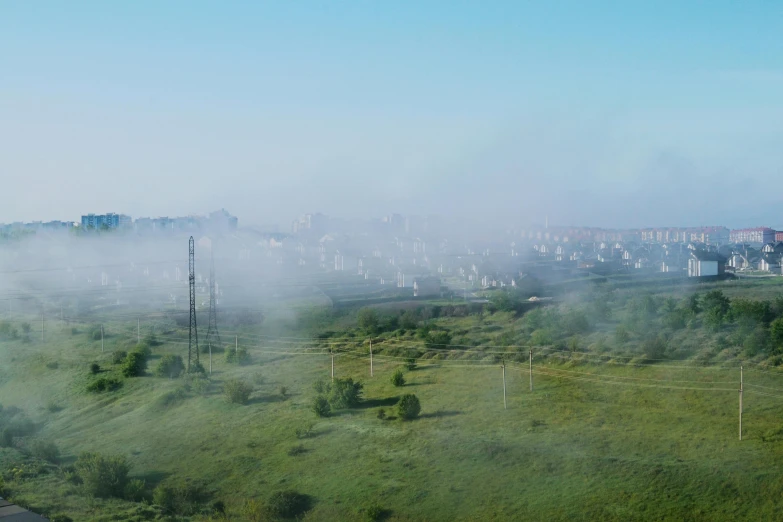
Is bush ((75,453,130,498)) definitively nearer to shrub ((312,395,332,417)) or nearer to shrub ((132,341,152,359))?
shrub ((312,395,332,417))

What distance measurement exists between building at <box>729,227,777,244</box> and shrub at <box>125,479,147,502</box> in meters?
A: 54.4

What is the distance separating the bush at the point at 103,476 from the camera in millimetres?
10266

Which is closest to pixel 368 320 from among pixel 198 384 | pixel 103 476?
pixel 198 384

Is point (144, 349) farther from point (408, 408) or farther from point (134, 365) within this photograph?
point (408, 408)

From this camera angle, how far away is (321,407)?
44.1ft

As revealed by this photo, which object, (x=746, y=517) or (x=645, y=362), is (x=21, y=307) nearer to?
(x=645, y=362)

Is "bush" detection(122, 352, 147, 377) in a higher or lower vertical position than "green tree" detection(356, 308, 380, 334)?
lower

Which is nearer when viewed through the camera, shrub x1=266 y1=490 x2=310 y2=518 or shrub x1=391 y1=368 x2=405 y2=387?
shrub x1=266 y1=490 x2=310 y2=518

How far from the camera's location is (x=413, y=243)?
40375 millimetres

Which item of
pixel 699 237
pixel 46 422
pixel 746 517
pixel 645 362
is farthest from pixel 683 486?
pixel 699 237

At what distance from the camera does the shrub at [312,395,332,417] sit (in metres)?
13.5

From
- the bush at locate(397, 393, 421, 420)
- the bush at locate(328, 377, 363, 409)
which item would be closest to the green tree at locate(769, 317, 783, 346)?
the bush at locate(397, 393, 421, 420)

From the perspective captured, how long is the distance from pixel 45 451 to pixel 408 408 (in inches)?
259

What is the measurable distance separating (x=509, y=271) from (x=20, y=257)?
23.3 meters
